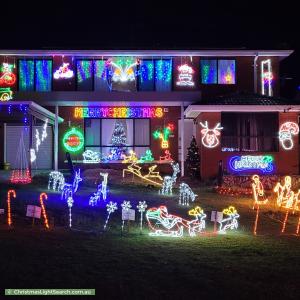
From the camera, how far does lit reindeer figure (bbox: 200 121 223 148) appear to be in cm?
2248

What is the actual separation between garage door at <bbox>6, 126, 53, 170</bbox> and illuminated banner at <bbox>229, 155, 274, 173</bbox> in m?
10.3

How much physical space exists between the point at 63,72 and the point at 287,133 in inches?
470

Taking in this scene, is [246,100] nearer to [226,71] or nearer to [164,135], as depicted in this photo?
[226,71]

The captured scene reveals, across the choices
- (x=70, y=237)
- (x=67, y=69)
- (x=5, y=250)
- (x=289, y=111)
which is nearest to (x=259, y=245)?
(x=70, y=237)

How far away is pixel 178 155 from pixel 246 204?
1103cm

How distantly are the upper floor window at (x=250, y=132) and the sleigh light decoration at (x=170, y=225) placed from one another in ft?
37.4

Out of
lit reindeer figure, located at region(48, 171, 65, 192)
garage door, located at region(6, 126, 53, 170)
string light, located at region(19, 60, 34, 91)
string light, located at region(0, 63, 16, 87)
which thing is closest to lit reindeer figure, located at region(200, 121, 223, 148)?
lit reindeer figure, located at region(48, 171, 65, 192)

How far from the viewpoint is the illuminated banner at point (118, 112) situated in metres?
26.3

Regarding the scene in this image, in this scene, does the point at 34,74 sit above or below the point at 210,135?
above

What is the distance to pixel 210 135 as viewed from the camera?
22.5m

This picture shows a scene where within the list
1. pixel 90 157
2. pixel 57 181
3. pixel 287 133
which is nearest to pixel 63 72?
pixel 90 157

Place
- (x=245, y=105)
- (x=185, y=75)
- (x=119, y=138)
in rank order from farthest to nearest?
(x=119, y=138) → (x=185, y=75) → (x=245, y=105)

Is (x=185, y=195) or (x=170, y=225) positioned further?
(x=185, y=195)
